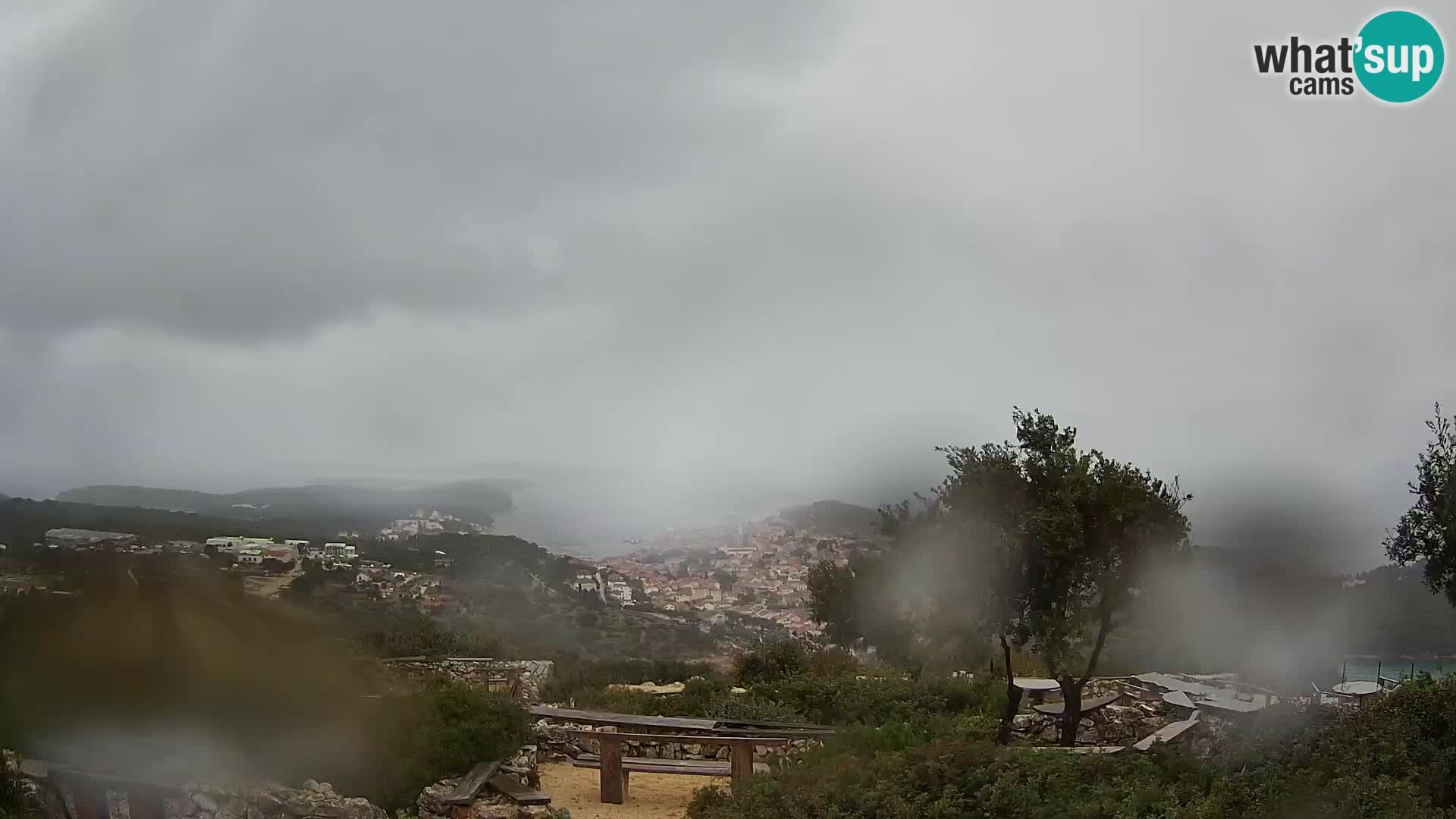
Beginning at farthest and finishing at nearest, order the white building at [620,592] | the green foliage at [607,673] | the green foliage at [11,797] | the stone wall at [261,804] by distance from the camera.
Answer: the white building at [620,592] < the green foliage at [607,673] < the stone wall at [261,804] < the green foliage at [11,797]

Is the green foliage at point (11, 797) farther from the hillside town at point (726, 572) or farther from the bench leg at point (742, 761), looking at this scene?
the hillside town at point (726, 572)

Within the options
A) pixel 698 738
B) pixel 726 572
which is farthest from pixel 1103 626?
pixel 726 572

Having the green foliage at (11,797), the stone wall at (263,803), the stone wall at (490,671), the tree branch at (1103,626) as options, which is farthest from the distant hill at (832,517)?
the green foliage at (11,797)

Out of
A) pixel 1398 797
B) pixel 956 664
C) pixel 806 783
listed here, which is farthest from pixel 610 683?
pixel 1398 797

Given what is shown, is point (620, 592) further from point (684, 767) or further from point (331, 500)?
point (684, 767)

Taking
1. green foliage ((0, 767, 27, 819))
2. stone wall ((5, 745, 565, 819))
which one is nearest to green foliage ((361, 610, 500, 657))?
stone wall ((5, 745, 565, 819))

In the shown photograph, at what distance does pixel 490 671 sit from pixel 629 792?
6.19 m

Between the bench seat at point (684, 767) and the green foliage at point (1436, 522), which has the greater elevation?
the green foliage at point (1436, 522)

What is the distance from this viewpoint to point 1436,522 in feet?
28.3

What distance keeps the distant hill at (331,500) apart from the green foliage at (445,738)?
5079 mm

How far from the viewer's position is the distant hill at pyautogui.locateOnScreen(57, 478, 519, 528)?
41.0 ft

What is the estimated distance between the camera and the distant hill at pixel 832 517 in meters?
23.8

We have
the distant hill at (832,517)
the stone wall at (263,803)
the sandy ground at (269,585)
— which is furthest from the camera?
the distant hill at (832,517)

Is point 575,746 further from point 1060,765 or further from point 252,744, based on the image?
point 1060,765
